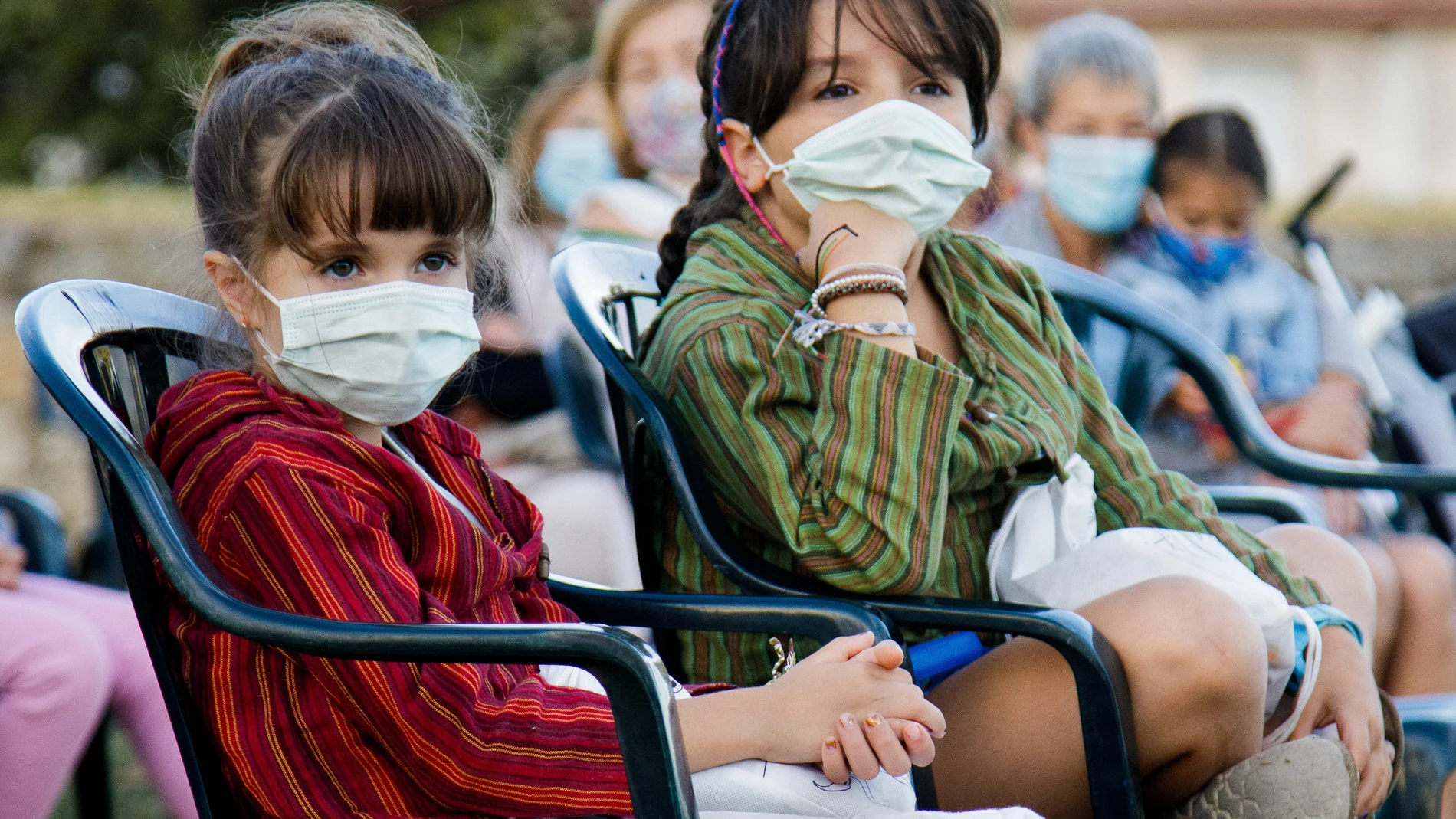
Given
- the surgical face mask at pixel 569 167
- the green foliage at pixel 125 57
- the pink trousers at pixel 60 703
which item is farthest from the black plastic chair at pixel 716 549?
the green foliage at pixel 125 57

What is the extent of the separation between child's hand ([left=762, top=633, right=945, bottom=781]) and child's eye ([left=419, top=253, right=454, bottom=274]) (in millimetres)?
666

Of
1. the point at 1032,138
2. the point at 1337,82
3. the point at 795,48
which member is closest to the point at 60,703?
the point at 795,48

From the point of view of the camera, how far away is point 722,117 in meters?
2.22

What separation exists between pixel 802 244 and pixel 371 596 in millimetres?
928

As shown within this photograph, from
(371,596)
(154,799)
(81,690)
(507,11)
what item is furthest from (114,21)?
(371,596)

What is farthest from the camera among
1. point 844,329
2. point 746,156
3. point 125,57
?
point 125,57

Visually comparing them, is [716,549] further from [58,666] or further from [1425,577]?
[1425,577]

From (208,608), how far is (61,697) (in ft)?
3.19

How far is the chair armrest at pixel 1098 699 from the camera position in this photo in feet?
5.65

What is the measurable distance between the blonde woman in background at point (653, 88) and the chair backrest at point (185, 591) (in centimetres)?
245

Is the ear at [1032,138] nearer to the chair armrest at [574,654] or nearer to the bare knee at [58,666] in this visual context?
the bare knee at [58,666]

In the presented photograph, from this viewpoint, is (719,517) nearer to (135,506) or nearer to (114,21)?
(135,506)

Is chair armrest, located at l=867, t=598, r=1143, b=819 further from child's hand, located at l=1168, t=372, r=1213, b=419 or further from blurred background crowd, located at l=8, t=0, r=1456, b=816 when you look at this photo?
child's hand, located at l=1168, t=372, r=1213, b=419

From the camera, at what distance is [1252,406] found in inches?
112
